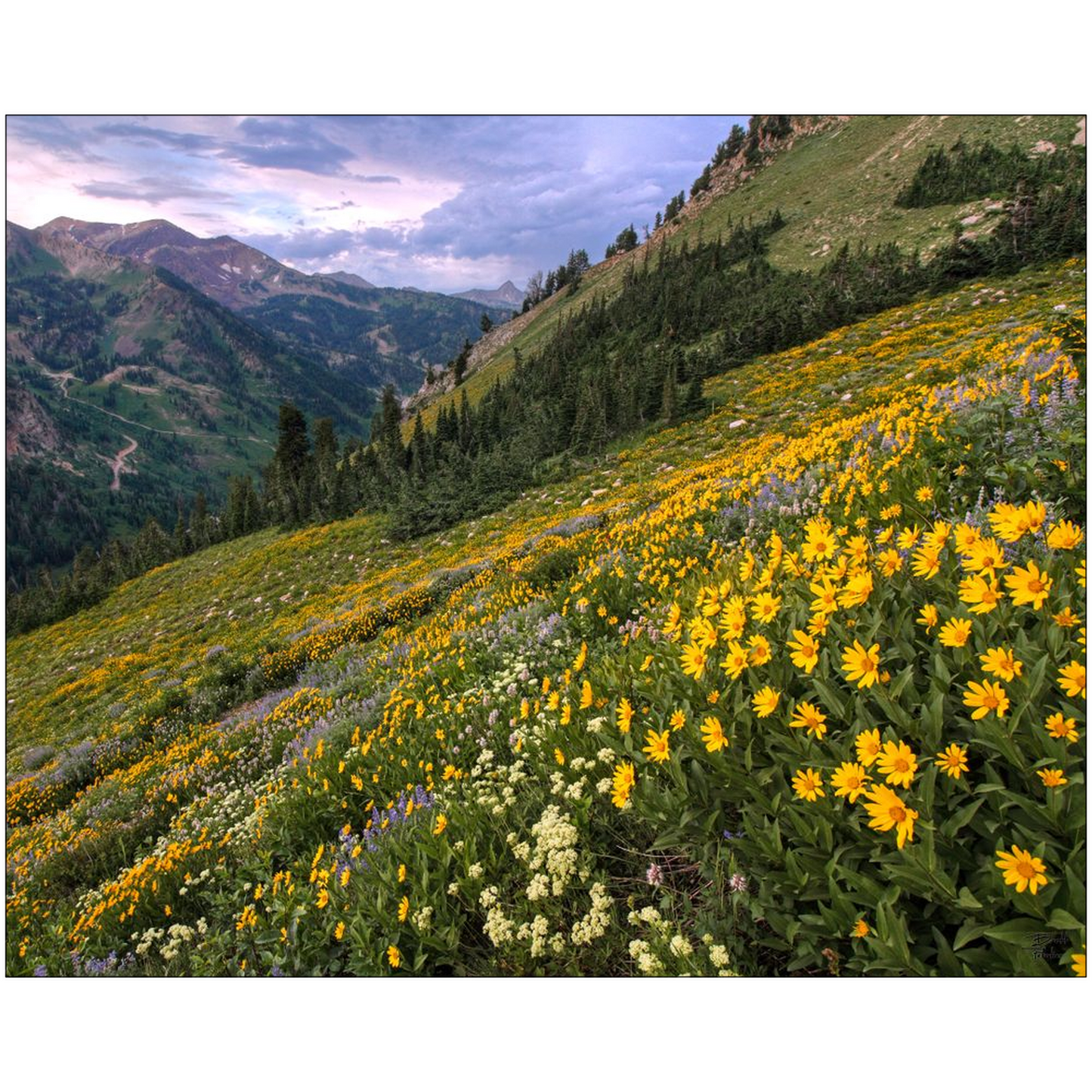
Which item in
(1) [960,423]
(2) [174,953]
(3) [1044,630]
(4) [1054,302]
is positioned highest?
(4) [1054,302]

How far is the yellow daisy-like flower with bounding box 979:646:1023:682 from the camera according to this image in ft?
5.75

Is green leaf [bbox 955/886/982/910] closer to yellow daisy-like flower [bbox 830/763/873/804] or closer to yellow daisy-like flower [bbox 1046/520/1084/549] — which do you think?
yellow daisy-like flower [bbox 830/763/873/804]

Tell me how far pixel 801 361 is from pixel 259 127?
24.7 metres

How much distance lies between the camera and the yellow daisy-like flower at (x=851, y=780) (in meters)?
1.77

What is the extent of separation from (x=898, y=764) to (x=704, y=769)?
73cm

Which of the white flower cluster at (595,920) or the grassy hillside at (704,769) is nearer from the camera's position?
the grassy hillside at (704,769)

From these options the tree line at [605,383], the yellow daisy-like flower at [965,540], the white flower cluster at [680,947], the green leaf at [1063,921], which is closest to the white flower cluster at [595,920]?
the white flower cluster at [680,947]

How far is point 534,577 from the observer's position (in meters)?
7.71

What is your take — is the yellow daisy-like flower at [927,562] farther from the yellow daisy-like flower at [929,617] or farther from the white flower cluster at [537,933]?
the white flower cluster at [537,933]

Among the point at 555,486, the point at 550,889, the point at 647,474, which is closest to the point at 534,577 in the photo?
the point at 550,889

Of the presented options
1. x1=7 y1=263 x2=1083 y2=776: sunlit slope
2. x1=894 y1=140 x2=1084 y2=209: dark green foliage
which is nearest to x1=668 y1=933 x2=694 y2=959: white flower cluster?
x1=7 y1=263 x2=1083 y2=776: sunlit slope

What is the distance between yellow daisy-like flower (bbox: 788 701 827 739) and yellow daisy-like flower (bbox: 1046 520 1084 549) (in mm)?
1070

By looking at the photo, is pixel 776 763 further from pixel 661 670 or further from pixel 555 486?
pixel 555 486

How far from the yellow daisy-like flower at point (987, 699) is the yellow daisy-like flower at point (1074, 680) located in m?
0.16
